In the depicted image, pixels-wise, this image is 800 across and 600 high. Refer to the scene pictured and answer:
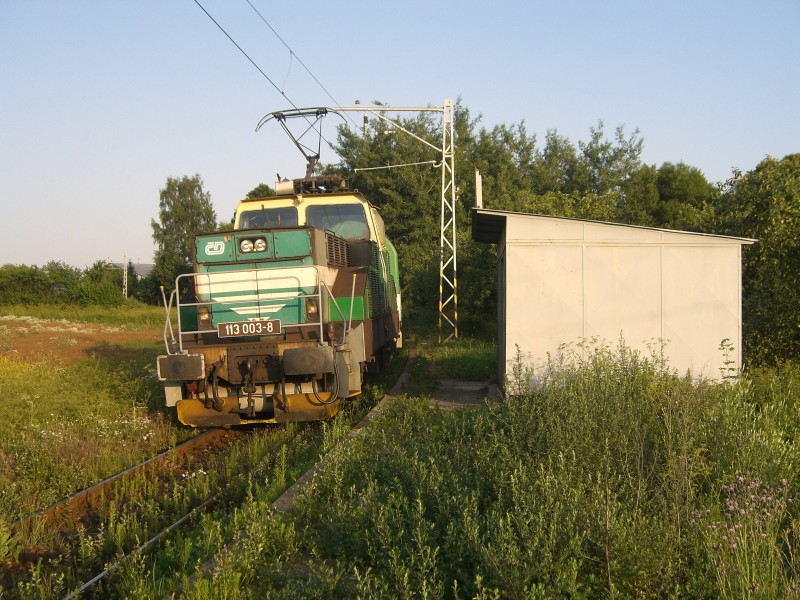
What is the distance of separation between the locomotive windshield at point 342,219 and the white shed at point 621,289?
2.78 meters

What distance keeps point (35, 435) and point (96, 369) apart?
17.0 feet

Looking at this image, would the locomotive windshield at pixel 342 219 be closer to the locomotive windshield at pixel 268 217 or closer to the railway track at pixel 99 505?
the locomotive windshield at pixel 268 217

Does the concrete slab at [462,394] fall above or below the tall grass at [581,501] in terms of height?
below

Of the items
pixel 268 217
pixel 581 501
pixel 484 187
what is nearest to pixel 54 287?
pixel 484 187

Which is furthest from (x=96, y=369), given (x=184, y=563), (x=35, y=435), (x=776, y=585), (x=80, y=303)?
(x=80, y=303)

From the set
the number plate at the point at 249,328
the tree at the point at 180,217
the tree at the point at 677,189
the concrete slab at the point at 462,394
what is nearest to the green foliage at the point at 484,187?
the tree at the point at 677,189

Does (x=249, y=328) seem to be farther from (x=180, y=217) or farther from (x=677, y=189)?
(x=180, y=217)

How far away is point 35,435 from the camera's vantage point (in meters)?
8.73

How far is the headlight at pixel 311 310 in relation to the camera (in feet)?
29.1

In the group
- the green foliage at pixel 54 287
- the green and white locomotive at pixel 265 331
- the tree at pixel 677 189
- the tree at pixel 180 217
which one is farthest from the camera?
the tree at pixel 180 217

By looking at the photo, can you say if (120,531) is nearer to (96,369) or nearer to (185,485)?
(185,485)

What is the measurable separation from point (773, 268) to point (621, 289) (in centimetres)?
362

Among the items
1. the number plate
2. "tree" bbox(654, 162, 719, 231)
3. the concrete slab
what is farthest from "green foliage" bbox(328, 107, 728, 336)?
the number plate

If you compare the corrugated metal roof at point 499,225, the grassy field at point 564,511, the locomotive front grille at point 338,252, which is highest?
the corrugated metal roof at point 499,225
